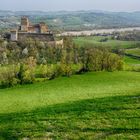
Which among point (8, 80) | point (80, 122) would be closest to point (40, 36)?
point (8, 80)

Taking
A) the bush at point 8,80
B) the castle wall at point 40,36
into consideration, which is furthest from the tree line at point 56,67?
the castle wall at point 40,36

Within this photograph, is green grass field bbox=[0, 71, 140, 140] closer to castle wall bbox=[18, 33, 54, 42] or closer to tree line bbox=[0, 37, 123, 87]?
tree line bbox=[0, 37, 123, 87]

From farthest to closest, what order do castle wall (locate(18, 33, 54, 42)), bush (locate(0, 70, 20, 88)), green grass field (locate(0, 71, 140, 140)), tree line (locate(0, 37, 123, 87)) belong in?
castle wall (locate(18, 33, 54, 42)) < tree line (locate(0, 37, 123, 87)) < bush (locate(0, 70, 20, 88)) < green grass field (locate(0, 71, 140, 140))

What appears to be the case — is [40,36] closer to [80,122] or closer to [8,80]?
[8,80]

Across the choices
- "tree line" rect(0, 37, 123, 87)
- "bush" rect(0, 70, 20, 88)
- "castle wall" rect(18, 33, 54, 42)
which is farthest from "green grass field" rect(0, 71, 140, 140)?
"castle wall" rect(18, 33, 54, 42)

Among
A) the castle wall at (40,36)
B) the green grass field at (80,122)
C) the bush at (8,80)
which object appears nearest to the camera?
the green grass field at (80,122)

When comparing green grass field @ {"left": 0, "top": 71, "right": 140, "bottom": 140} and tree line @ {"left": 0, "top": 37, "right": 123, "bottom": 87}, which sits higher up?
green grass field @ {"left": 0, "top": 71, "right": 140, "bottom": 140}

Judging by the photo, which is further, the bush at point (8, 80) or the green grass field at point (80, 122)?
the bush at point (8, 80)

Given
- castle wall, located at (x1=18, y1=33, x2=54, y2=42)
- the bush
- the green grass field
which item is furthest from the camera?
castle wall, located at (x1=18, y1=33, x2=54, y2=42)

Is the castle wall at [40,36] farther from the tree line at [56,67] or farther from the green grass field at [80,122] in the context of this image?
the green grass field at [80,122]

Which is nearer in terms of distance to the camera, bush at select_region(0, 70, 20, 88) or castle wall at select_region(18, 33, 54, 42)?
bush at select_region(0, 70, 20, 88)

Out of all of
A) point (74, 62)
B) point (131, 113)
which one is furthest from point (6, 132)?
point (74, 62)

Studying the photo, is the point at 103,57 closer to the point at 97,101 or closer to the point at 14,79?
the point at 14,79

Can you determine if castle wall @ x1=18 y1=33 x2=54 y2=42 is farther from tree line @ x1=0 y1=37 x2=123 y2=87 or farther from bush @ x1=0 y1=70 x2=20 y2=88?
bush @ x1=0 y1=70 x2=20 y2=88
